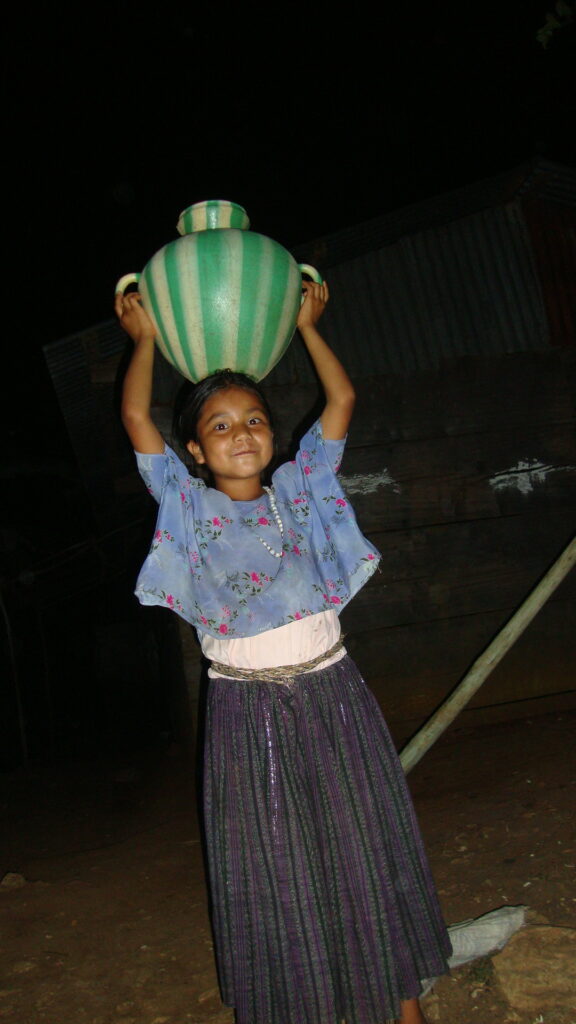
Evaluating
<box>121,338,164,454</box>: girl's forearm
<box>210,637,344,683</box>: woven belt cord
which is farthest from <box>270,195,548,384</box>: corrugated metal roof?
<box>210,637,344,683</box>: woven belt cord

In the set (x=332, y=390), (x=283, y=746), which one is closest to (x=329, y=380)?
(x=332, y=390)

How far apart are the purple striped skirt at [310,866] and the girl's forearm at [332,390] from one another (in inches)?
25.1

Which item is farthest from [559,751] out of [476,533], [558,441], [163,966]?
[163,966]

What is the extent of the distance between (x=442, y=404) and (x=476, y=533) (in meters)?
0.75

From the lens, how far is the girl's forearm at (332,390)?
1900mm

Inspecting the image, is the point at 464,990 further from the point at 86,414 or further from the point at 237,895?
the point at 86,414

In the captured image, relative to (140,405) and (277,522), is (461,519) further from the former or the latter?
(140,405)

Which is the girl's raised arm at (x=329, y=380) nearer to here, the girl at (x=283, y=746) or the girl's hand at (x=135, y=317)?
the girl at (x=283, y=746)

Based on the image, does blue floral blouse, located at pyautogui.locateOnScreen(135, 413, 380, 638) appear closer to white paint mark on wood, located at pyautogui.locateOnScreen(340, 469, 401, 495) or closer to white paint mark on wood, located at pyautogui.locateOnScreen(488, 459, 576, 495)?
white paint mark on wood, located at pyautogui.locateOnScreen(340, 469, 401, 495)

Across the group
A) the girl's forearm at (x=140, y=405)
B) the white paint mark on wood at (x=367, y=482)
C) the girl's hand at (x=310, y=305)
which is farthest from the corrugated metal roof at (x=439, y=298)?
the girl's forearm at (x=140, y=405)

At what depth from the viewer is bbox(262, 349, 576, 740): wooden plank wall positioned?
3945 millimetres

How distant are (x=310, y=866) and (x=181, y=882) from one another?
1499mm

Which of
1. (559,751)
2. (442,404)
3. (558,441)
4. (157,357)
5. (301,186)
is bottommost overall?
(559,751)

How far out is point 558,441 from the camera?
13.7 ft
